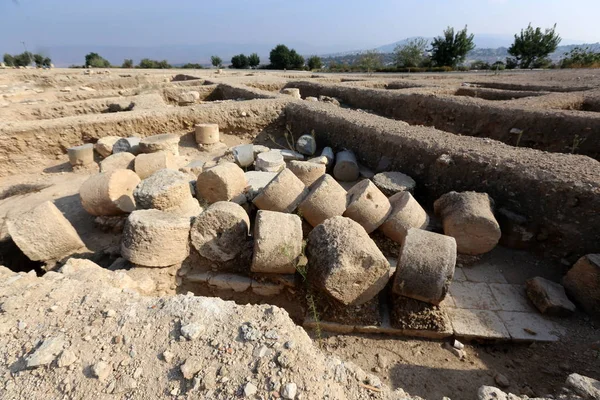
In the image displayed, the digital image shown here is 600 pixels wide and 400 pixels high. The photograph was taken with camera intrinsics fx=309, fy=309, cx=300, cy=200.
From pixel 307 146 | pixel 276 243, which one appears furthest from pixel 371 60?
pixel 276 243

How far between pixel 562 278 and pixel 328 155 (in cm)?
383

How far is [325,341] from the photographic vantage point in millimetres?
3242

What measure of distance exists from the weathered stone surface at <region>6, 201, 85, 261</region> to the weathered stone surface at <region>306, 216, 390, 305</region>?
10.00 feet

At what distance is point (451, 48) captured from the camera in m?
28.6

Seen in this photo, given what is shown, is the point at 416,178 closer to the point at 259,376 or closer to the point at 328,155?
the point at 328,155

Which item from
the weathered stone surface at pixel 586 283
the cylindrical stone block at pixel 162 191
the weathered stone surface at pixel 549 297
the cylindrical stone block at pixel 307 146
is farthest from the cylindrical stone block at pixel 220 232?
the weathered stone surface at pixel 586 283

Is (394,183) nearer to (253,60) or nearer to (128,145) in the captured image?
(128,145)

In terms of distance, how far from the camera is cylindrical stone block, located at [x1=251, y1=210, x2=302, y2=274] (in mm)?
3299

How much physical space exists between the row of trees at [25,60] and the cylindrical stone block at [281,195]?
1520 inches

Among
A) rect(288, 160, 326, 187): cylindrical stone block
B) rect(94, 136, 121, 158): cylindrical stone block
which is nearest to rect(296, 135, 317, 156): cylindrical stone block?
rect(288, 160, 326, 187): cylindrical stone block

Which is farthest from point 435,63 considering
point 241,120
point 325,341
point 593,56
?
point 325,341

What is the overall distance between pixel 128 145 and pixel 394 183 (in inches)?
201

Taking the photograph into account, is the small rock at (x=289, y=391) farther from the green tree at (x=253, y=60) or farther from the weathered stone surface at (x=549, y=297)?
the green tree at (x=253, y=60)

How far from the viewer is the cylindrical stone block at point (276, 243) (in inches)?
130
